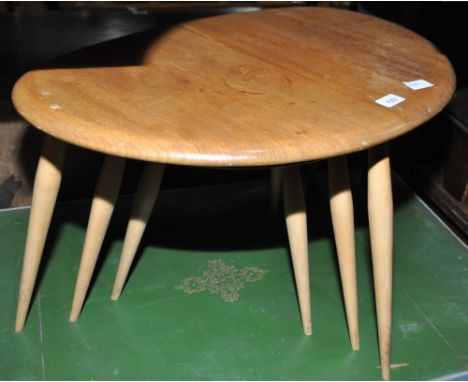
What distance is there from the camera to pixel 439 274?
1.34 metres

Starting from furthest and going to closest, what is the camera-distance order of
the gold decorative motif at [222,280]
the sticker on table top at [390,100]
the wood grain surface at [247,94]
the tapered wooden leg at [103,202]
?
1. the gold decorative motif at [222,280]
2. the tapered wooden leg at [103,202]
3. the sticker on table top at [390,100]
4. the wood grain surface at [247,94]

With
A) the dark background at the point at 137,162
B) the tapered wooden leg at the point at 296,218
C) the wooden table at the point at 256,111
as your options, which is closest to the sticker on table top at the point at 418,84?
the wooden table at the point at 256,111

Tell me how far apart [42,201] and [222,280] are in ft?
1.35

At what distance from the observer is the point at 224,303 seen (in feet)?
4.08

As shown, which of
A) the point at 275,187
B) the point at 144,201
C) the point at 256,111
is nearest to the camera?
the point at 256,111

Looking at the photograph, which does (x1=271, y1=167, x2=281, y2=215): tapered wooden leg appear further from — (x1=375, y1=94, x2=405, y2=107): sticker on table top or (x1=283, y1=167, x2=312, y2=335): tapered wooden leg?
(x1=375, y1=94, x2=405, y2=107): sticker on table top

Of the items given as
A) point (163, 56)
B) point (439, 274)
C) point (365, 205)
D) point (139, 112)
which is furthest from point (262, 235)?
point (139, 112)

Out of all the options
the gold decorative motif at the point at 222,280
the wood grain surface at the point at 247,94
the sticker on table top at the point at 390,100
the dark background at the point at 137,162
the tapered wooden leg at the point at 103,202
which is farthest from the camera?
the dark background at the point at 137,162

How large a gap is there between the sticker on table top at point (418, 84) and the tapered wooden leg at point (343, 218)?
0.49 feet

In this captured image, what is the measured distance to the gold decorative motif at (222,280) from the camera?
1.27 metres

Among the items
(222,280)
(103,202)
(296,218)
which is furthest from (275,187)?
(103,202)

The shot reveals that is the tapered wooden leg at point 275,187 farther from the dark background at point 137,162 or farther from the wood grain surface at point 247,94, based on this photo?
the wood grain surface at point 247,94

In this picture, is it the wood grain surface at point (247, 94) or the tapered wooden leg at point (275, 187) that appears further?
the tapered wooden leg at point (275, 187)

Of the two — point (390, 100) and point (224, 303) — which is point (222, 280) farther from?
point (390, 100)
